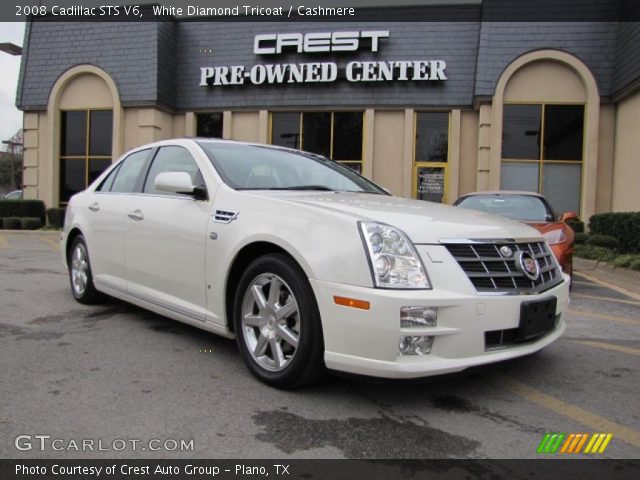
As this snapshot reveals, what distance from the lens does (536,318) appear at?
3184mm

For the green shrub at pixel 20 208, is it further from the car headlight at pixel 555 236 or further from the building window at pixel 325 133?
the car headlight at pixel 555 236

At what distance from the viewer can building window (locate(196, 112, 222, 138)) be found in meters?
17.5

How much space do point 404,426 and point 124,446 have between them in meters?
1.37

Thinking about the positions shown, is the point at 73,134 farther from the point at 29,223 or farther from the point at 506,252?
the point at 506,252

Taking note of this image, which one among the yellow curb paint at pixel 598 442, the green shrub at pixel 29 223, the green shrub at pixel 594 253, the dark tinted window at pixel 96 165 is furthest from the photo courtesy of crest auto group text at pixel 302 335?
the dark tinted window at pixel 96 165

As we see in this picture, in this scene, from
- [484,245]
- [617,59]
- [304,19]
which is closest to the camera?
[484,245]

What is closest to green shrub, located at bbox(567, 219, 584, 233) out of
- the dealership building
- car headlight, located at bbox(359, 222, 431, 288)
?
the dealership building

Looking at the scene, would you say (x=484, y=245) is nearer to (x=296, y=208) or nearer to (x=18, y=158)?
(x=296, y=208)

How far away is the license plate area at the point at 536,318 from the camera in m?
3.10

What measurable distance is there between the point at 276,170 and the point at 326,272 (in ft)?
5.00

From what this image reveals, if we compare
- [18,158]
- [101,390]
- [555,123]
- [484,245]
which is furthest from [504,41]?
[18,158]

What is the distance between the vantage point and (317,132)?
54.9ft

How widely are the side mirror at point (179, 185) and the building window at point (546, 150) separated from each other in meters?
12.8

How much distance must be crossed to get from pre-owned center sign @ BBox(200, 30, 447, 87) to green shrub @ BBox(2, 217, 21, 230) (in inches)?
286
